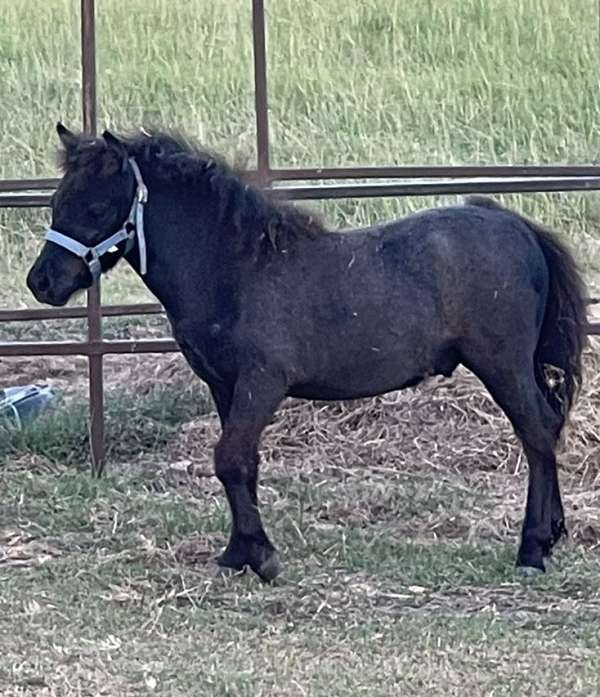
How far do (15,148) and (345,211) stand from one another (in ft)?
9.05

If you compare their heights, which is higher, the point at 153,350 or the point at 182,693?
the point at 153,350

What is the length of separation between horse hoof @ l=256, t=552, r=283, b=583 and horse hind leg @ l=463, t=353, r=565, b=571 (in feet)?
2.67

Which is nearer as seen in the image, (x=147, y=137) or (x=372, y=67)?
(x=147, y=137)

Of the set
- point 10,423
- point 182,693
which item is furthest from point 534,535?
point 10,423

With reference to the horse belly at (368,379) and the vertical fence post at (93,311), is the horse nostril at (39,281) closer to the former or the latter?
the horse belly at (368,379)

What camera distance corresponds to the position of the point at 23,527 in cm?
575

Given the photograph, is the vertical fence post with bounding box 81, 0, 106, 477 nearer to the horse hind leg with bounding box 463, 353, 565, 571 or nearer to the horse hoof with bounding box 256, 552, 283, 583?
the horse hoof with bounding box 256, 552, 283, 583

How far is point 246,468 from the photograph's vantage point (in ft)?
16.5

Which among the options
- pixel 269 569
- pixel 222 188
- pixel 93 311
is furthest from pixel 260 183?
pixel 269 569

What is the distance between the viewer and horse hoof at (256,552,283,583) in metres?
5.01

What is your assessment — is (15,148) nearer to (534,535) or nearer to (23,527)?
(23,527)

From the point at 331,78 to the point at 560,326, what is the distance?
6306 millimetres

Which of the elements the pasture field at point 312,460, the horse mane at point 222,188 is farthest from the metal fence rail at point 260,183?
the horse mane at point 222,188

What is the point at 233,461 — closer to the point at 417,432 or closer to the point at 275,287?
the point at 275,287
